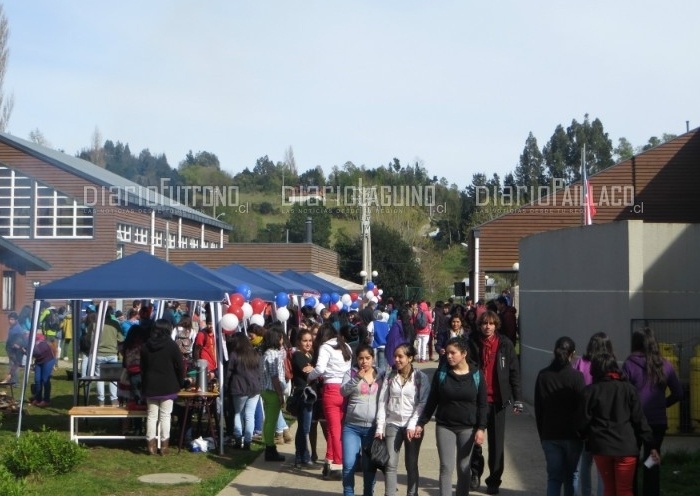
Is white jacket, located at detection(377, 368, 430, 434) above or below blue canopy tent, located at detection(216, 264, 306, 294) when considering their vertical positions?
below

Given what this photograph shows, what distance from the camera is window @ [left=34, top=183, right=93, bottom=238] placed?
4672 cm

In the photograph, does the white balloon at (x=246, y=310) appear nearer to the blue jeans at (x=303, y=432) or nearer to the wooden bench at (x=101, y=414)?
the wooden bench at (x=101, y=414)

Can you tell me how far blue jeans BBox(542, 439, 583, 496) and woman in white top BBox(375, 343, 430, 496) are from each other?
113cm

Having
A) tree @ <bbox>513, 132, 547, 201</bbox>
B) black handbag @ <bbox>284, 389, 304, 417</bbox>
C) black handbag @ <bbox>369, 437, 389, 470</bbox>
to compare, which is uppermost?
tree @ <bbox>513, 132, 547, 201</bbox>

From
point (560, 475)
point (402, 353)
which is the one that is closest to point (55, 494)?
point (402, 353)

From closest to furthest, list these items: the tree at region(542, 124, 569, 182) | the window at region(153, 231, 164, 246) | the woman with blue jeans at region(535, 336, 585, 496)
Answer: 1. the woman with blue jeans at region(535, 336, 585, 496)
2. the window at region(153, 231, 164, 246)
3. the tree at region(542, 124, 569, 182)

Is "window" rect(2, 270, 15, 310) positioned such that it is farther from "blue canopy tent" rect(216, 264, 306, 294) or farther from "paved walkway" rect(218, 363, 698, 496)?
"paved walkway" rect(218, 363, 698, 496)

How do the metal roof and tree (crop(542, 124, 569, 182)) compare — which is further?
tree (crop(542, 124, 569, 182))

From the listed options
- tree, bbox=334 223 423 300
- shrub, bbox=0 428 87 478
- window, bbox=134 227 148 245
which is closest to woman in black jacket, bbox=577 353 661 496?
shrub, bbox=0 428 87 478

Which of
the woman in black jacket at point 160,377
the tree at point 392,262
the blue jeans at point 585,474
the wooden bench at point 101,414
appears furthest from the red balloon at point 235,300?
the tree at point 392,262

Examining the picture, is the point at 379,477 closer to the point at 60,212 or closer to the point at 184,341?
the point at 184,341

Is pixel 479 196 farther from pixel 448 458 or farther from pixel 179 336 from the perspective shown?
pixel 448 458

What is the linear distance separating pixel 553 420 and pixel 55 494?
4941mm

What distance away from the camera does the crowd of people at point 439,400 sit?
7863mm
